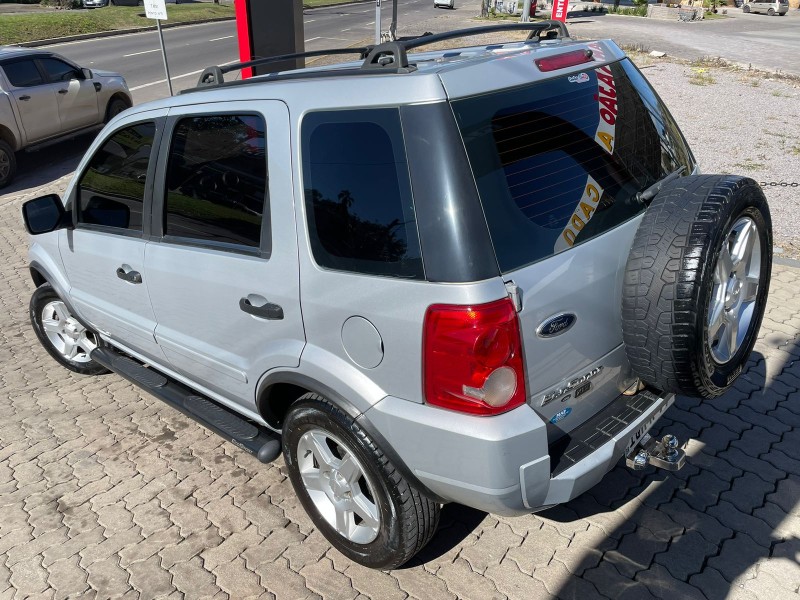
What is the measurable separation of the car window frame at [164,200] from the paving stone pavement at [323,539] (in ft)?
4.38

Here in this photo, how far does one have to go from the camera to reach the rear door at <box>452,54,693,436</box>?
227 centimetres

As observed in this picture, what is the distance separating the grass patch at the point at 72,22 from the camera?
25.4 m

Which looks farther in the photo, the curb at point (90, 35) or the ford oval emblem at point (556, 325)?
the curb at point (90, 35)

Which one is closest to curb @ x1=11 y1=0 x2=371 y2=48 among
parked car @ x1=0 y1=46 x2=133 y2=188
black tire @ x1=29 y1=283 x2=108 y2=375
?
parked car @ x1=0 y1=46 x2=133 y2=188

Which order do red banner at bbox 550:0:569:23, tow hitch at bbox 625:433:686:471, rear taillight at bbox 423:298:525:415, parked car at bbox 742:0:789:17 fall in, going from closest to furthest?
rear taillight at bbox 423:298:525:415 < tow hitch at bbox 625:433:686:471 < red banner at bbox 550:0:569:23 < parked car at bbox 742:0:789:17

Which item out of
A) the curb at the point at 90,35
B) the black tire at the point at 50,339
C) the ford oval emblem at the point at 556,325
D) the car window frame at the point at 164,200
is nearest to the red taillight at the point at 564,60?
the ford oval emblem at the point at 556,325

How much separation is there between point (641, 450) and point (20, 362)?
4418mm

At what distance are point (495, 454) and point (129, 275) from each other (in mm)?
2276

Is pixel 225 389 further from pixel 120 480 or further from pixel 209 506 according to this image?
pixel 120 480

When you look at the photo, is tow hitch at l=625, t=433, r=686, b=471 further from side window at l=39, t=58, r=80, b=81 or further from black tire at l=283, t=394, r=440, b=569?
side window at l=39, t=58, r=80, b=81

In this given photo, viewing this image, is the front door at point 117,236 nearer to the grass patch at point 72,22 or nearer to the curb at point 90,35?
the curb at point 90,35

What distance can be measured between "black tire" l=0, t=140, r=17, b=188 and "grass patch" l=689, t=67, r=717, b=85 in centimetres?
1427

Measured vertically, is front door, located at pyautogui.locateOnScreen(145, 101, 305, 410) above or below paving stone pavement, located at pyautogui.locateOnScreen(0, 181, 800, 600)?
above

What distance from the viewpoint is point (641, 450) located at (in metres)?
2.84
